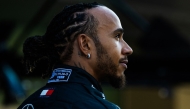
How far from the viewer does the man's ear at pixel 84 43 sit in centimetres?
254

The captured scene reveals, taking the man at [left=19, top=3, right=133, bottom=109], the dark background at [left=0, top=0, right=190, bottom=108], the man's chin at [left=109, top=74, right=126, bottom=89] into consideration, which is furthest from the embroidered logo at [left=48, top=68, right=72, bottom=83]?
the dark background at [left=0, top=0, right=190, bottom=108]

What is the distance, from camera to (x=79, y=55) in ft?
8.44

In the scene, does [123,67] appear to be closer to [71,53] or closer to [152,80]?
[71,53]

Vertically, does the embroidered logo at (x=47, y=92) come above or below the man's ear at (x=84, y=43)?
below

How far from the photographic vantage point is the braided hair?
260 cm

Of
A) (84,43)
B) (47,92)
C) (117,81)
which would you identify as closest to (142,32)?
(117,81)

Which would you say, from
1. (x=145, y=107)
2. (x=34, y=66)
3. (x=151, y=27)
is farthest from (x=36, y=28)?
(x=34, y=66)

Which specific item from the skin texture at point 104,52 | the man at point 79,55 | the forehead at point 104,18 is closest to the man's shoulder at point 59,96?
the man at point 79,55

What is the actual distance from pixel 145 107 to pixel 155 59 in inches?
142

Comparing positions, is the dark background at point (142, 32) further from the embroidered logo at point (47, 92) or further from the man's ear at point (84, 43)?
the embroidered logo at point (47, 92)

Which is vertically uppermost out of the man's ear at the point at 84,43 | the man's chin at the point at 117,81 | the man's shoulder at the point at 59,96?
the man's ear at the point at 84,43

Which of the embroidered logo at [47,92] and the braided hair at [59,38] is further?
the braided hair at [59,38]

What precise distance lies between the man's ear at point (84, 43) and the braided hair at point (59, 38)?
0.02 meters

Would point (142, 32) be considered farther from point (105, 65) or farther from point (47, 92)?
point (47, 92)
